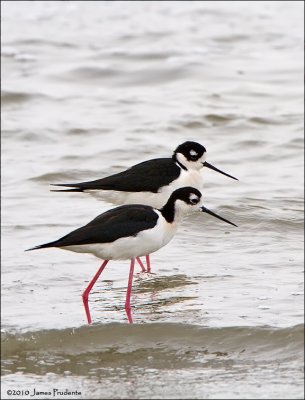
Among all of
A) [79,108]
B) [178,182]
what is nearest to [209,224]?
[178,182]

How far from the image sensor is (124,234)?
7.65 meters

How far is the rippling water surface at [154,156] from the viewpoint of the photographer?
6.88 meters

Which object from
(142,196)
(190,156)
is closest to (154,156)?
(190,156)

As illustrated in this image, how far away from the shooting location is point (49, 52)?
18.3 m

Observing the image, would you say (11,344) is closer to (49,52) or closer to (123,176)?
(123,176)

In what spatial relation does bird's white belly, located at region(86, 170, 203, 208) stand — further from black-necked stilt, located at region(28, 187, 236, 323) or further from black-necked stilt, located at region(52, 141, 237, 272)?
black-necked stilt, located at region(28, 187, 236, 323)

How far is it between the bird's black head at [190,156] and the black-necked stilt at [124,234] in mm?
1716

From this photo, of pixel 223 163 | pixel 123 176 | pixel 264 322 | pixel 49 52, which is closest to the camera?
pixel 264 322

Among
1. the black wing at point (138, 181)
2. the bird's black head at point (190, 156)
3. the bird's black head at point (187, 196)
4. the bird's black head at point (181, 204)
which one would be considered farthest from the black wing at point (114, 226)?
the bird's black head at point (190, 156)

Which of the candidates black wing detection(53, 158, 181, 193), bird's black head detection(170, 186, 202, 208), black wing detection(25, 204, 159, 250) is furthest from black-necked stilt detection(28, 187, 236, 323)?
black wing detection(53, 158, 181, 193)

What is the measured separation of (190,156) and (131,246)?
224 centimetres

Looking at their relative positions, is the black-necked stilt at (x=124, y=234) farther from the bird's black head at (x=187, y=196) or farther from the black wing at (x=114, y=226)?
the bird's black head at (x=187, y=196)

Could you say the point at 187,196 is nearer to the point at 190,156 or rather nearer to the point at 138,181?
the point at 138,181

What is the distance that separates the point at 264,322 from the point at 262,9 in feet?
47.0
